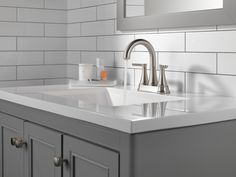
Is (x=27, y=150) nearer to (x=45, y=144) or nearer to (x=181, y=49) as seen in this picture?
(x=45, y=144)

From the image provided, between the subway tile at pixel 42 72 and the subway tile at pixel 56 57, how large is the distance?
1.3 inches

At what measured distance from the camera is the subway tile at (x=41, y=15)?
2.59 metres

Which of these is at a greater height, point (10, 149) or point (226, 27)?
point (226, 27)

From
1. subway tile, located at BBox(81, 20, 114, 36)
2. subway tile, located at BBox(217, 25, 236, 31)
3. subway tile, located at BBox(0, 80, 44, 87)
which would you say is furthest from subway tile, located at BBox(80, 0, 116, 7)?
subway tile, located at BBox(217, 25, 236, 31)

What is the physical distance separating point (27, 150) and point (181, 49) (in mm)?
815

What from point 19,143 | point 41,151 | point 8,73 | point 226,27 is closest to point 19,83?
point 8,73

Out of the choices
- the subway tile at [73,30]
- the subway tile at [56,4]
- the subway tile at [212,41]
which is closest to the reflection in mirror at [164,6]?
the subway tile at [212,41]

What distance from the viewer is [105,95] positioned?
82.3 inches

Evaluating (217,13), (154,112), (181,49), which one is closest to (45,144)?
(154,112)

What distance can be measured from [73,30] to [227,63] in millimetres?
1302

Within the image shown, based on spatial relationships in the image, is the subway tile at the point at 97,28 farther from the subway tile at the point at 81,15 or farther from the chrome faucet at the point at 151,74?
the chrome faucet at the point at 151,74

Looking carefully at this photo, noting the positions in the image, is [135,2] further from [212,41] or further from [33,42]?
[33,42]

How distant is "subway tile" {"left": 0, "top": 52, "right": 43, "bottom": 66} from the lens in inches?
100

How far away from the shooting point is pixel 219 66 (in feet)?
5.67
